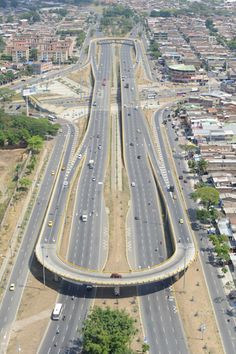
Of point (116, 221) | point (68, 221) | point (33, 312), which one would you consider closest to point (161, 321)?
point (33, 312)

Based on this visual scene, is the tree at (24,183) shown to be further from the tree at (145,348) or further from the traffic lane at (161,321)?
the tree at (145,348)

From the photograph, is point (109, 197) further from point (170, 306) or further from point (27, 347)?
point (27, 347)

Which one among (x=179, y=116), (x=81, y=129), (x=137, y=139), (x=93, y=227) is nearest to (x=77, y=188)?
(x=93, y=227)

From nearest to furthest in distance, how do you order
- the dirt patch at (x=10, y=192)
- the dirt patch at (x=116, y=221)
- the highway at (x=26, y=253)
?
the highway at (x=26, y=253) < the dirt patch at (x=116, y=221) < the dirt patch at (x=10, y=192)

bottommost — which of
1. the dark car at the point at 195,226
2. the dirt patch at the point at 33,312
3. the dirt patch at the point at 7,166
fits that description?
the dirt patch at the point at 7,166

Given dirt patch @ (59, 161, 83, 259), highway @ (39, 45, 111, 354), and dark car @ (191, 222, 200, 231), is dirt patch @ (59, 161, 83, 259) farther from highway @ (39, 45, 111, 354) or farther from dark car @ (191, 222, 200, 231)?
dark car @ (191, 222, 200, 231)

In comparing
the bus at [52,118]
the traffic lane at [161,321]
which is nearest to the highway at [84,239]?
the traffic lane at [161,321]

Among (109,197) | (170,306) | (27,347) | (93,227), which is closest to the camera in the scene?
(27,347)
